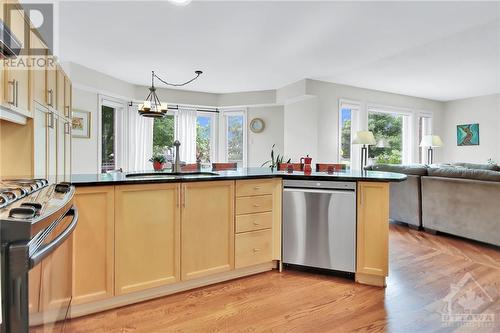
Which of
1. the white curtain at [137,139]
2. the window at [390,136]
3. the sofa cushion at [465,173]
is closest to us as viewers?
the sofa cushion at [465,173]

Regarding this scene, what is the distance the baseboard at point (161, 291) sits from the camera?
1833mm

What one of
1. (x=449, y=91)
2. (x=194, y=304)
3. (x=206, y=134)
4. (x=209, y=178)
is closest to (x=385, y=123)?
(x=449, y=91)

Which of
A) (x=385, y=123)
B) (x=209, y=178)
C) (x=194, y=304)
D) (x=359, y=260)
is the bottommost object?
(x=194, y=304)

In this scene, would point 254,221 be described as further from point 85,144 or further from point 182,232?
point 85,144

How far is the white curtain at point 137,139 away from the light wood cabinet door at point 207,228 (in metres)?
3.78

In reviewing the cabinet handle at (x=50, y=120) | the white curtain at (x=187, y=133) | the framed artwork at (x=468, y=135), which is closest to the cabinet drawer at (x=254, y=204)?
the cabinet handle at (x=50, y=120)

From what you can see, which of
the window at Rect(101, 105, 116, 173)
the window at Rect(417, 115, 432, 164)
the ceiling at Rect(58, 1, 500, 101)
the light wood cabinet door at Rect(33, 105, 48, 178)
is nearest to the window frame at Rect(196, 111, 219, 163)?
the ceiling at Rect(58, 1, 500, 101)

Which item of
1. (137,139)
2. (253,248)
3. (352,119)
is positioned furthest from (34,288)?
(352,119)

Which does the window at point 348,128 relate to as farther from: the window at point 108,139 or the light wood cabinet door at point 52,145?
the light wood cabinet door at point 52,145

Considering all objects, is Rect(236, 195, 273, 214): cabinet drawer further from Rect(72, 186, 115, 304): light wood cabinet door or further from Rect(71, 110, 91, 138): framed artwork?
Rect(71, 110, 91, 138): framed artwork

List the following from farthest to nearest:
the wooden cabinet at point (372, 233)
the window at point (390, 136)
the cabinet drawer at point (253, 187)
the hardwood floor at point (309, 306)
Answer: the window at point (390, 136)
the cabinet drawer at point (253, 187)
the wooden cabinet at point (372, 233)
the hardwood floor at point (309, 306)

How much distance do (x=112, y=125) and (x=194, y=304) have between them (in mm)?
4351

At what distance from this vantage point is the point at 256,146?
20.5 ft

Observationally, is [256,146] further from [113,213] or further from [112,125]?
[113,213]
